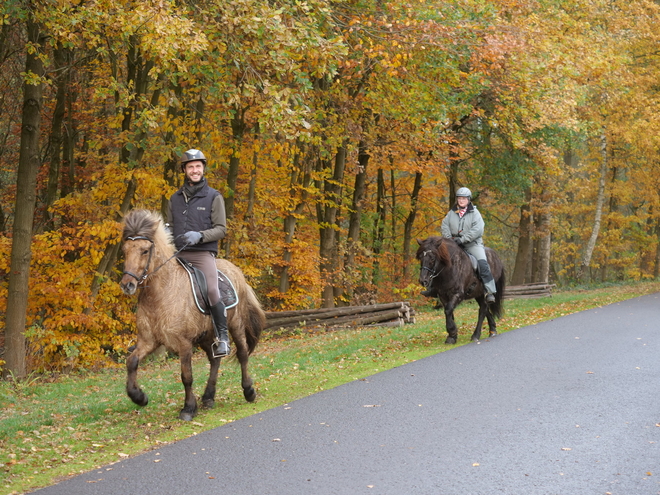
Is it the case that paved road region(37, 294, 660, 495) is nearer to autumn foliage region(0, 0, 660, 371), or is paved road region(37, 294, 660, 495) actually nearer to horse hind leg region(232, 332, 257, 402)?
horse hind leg region(232, 332, 257, 402)

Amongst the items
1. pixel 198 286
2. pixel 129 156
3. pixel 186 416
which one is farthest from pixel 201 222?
pixel 129 156

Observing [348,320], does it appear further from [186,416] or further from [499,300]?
[186,416]

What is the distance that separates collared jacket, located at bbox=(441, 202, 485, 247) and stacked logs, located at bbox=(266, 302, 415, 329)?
5565mm

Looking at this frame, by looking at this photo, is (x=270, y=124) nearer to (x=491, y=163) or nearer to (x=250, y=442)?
(x=250, y=442)

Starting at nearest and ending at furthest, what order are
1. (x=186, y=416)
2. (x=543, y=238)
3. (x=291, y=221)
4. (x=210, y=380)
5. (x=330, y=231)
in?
(x=186, y=416), (x=210, y=380), (x=291, y=221), (x=330, y=231), (x=543, y=238)

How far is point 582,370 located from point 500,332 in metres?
4.70

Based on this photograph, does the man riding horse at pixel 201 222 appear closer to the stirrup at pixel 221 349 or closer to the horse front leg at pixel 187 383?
the stirrup at pixel 221 349

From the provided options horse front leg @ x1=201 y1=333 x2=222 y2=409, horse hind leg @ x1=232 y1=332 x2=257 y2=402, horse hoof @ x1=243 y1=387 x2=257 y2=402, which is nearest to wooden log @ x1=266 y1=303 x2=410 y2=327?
horse hind leg @ x1=232 y1=332 x2=257 y2=402

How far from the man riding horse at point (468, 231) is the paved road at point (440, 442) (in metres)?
3.51

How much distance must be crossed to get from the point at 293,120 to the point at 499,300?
6706 mm

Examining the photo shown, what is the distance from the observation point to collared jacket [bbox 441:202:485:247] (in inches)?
521

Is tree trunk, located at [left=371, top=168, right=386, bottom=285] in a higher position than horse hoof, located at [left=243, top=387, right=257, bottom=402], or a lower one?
higher

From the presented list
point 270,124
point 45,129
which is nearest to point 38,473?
point 270,124

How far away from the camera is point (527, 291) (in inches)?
1033
